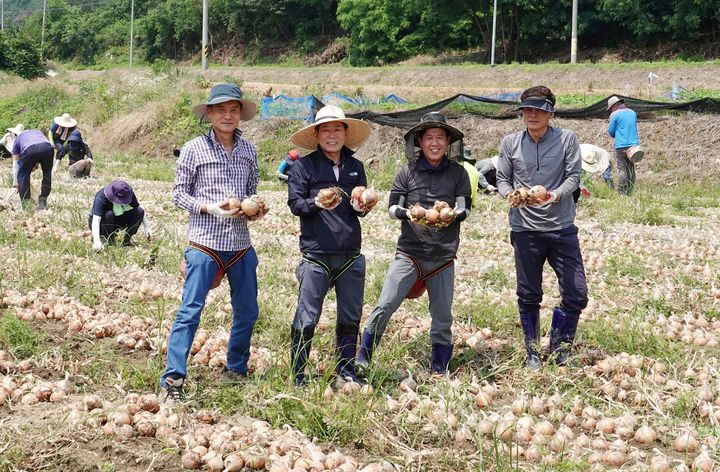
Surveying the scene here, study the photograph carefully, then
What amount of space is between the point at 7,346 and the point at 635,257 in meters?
5.85

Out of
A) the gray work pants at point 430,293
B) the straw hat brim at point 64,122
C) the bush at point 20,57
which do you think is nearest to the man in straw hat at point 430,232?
the gray work pants at point 430,293

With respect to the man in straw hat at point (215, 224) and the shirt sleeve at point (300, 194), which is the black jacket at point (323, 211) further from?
the man in straw hat at point (215, 224)

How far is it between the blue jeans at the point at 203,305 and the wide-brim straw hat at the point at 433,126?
3.98 ft

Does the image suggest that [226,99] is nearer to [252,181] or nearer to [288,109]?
[252,181]

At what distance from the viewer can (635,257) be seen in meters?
7.29

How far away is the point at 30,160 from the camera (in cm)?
950

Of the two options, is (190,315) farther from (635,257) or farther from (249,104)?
(635,257)

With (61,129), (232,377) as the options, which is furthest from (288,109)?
(232,377)

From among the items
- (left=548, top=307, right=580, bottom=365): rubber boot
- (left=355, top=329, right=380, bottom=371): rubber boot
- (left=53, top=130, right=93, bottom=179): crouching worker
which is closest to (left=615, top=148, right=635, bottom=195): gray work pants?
(left=548, top=307, right=580, bottom=365): rubber boot

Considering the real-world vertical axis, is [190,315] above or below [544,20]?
below

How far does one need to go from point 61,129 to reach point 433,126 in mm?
11920

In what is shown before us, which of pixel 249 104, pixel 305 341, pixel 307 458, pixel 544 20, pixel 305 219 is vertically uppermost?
pixel 544 20

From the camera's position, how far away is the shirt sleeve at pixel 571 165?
441 cm

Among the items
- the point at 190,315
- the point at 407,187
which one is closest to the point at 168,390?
the point at 190,315
